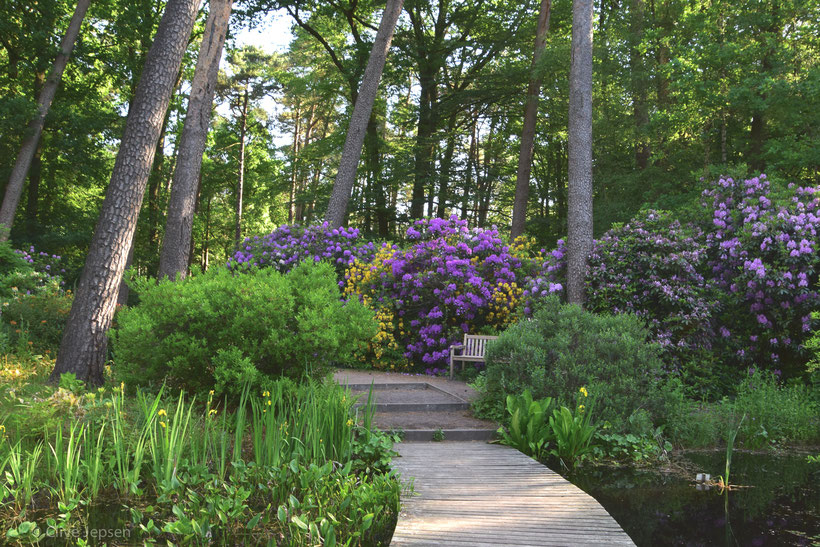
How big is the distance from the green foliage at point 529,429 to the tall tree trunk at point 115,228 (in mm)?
3918

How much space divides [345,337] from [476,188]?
1510cm

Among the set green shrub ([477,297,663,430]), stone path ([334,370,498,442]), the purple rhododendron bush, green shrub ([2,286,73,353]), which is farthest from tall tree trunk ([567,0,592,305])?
green shrub ([2,286,73,353])

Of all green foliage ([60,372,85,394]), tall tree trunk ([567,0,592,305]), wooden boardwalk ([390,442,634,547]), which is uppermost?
tall tree trunk ([567,0,592,305])

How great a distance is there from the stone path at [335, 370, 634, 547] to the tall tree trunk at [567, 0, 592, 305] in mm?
4209

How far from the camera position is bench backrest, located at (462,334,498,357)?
9062 millimetres

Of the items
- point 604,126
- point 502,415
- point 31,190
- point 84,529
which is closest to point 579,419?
point 502,415

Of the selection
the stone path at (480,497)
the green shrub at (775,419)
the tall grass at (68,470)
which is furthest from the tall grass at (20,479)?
the green shrub at (775,419)

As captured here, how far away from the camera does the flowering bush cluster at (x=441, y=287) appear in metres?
9.62

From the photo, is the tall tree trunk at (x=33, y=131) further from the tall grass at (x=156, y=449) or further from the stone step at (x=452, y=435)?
the stone step at (x=452, y=435)

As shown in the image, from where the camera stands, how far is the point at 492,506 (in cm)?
342

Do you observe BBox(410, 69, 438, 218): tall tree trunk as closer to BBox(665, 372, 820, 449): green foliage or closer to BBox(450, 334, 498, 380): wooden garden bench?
Result: BBox(450, 334, 498, 380): wooden garden bench

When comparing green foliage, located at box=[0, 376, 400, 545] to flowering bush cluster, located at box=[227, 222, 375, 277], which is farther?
flowering bush cluster, located at box=[227, 222, 375, 277]

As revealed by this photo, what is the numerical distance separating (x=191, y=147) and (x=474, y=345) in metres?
5.39

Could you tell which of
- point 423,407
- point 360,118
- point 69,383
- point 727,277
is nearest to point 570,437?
point 423,407
